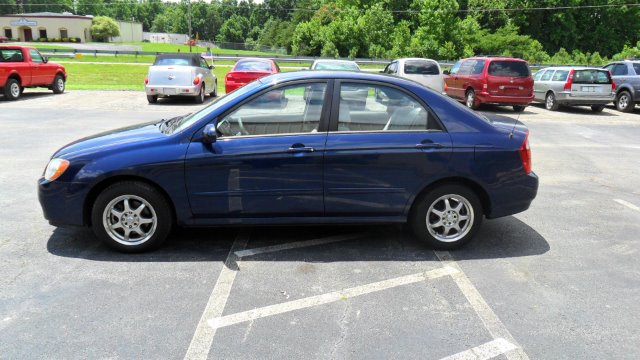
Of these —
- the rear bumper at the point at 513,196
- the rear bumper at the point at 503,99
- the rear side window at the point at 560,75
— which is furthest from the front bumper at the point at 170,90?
the rear bumper at the point at 513,196

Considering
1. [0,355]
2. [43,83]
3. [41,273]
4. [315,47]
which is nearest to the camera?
[0,355]

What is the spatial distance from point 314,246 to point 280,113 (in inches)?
50.9

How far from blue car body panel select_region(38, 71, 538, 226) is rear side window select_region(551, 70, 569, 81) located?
15516 mm

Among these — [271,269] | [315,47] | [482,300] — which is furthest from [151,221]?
[315,47]

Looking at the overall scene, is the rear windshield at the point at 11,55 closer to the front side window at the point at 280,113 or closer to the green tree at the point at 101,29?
the front side window at the point at 280,113

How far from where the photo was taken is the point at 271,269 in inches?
172

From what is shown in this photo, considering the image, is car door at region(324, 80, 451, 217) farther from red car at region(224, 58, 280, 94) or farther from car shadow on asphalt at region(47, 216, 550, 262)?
red car at region(224, 58, 280, 94)

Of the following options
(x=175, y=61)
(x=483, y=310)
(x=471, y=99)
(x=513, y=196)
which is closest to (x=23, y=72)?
(x=175, y=61)

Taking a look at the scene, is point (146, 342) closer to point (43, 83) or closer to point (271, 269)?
point (271, 269)

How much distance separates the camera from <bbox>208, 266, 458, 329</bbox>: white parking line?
355 centimetres

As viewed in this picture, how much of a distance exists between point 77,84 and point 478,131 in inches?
880

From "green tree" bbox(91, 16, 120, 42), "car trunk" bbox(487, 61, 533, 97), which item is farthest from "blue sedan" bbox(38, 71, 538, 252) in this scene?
"green tree" bbox(91, 16, 120, 42)

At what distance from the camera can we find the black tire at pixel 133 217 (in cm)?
450

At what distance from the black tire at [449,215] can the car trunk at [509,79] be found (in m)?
12.8
